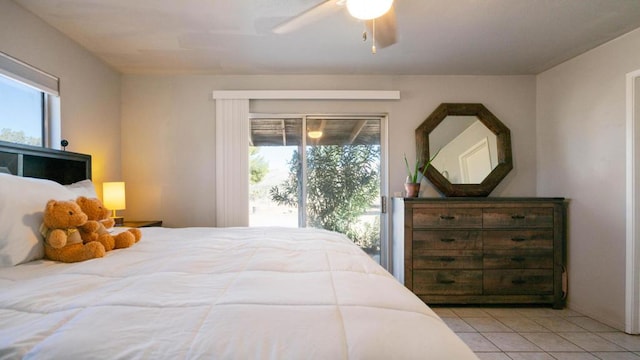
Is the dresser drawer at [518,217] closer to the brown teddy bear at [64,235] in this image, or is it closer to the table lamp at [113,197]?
the brown teddy bear at [64,235]

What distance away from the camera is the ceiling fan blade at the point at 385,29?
7.08 feet

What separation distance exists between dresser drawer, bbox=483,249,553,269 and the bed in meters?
2.14

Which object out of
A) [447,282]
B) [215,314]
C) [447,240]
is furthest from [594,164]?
[215,314]

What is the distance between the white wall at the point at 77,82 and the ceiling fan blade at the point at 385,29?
244 cm

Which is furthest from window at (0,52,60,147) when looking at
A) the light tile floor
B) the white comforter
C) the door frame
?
the door frame

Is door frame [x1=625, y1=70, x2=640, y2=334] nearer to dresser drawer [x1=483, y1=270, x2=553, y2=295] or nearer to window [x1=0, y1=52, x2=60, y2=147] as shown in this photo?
dresser drawer [x1=483, y1=270, x2=553, y2=295]

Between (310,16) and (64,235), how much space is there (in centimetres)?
195

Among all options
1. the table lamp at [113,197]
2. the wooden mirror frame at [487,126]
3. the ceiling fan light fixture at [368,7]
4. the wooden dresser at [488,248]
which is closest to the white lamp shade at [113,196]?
the table lamp at [113,197]

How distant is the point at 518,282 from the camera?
284 cm

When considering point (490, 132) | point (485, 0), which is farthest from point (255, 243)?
point (490, 132)

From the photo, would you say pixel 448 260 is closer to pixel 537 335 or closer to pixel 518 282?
pixel 518 282

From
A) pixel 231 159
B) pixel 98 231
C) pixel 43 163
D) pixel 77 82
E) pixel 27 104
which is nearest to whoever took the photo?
pixel 98 231

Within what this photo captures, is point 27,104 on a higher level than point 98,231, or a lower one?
higher

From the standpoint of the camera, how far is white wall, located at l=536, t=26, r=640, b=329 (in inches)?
96.8
